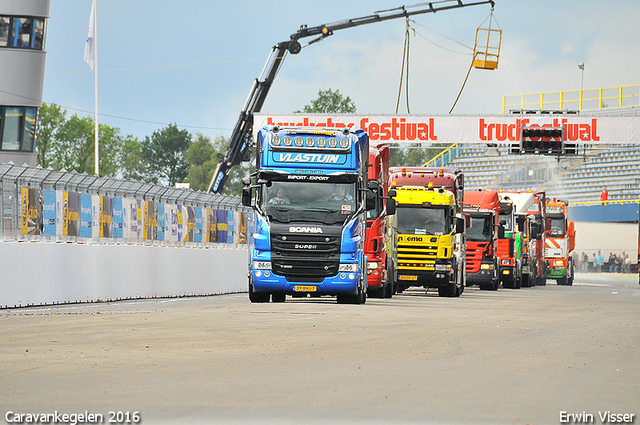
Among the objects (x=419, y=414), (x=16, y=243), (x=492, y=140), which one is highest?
(x=492, y=140)

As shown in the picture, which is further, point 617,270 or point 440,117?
point 617,270

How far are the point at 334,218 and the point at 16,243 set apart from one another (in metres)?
6.32

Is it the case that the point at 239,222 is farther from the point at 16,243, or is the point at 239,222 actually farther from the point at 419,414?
the point at 419,414

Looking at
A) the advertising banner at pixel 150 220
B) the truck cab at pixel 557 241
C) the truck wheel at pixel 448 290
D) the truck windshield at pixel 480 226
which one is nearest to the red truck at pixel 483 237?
the truck windshield at pixel 480 226

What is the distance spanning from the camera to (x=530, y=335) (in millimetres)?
15398

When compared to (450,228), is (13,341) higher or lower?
lower

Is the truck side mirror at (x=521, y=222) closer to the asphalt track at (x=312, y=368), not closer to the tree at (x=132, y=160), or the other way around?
the asphalt track at (x=312, y=368)

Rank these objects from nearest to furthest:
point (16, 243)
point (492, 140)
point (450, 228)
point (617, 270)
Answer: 1. point (16, 243)
2. point (450, 228)
3. point (492, 140)
4. point (617, 270)

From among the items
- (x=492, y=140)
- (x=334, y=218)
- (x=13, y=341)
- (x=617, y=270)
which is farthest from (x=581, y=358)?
(x=617, y=270)

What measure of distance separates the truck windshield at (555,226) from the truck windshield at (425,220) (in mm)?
24515

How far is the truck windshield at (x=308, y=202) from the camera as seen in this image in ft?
74.4

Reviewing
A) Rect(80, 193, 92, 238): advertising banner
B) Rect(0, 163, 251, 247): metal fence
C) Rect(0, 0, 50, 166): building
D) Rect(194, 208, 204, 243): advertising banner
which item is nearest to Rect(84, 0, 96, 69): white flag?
Rect(0, 0, 50, 166): building

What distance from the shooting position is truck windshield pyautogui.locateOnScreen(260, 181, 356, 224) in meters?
22.7

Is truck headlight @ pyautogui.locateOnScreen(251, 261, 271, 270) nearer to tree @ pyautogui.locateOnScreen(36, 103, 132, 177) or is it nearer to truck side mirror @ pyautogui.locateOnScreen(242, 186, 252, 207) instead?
truck side mirror @ pyautogui.locateOnScreen(242, 186, 252, 207)
